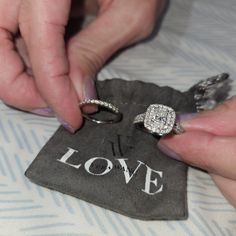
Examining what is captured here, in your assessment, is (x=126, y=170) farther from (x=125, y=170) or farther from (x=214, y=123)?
(x=214, y=123)

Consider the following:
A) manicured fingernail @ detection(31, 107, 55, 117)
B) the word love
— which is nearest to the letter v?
the word love

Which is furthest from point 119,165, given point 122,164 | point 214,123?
point 214,123

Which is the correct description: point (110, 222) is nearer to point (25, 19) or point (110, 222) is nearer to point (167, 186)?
point (167, 186)

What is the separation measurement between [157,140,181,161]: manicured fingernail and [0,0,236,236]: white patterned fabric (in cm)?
3

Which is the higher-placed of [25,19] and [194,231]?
[25,19]

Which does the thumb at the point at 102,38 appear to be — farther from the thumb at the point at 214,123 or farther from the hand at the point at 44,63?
the thumb at the point at 214,123

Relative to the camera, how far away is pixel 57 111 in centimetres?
50

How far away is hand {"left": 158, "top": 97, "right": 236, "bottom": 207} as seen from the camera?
45 cm

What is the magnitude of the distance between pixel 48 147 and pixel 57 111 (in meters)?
0.05

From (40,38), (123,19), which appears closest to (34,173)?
(40,38)

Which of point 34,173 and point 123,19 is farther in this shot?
point 123,19

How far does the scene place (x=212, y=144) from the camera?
18.0 inches

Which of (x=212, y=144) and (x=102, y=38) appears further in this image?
(x=102, y=38)

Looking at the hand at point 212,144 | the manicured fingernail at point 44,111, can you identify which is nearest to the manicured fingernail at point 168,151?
the hand at point 212,144
